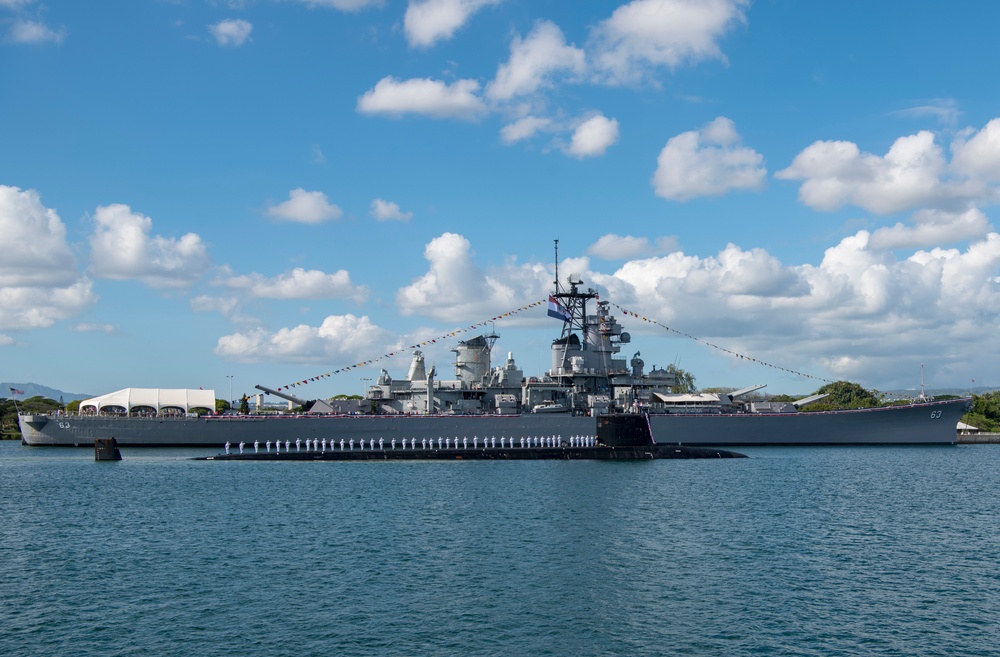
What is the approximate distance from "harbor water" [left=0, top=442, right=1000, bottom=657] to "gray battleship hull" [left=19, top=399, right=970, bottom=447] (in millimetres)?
20411

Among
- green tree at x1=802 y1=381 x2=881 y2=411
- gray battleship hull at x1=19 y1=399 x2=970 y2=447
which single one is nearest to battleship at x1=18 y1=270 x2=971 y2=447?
gray battleship hull at x1=19 y1=399 x2=970 y2=447

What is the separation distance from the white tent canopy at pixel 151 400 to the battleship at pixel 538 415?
31cm

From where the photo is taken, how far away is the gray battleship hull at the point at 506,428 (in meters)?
69.8

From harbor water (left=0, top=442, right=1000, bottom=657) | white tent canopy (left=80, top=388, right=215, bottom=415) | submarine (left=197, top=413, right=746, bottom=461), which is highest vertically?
white tent canopy (left=80, top=388, right=215, bottom=415)

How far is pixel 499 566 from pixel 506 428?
4303cm

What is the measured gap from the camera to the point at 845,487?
45719 millimetres

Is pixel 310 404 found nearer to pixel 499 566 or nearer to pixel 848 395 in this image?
pixel 499 566

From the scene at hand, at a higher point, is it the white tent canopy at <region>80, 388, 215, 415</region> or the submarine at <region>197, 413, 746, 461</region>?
the white tent canopy at <region>80, 388, 215, 415</region>

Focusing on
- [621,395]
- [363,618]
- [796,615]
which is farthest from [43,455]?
[796,615]

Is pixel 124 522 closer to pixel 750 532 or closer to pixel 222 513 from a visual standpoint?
pixel 222 513

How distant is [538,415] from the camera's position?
2766 inches

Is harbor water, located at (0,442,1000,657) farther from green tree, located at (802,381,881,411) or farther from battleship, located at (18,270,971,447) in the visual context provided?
green tree, located at (802,381,881,411)

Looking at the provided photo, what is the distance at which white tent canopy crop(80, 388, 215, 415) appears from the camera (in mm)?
79438

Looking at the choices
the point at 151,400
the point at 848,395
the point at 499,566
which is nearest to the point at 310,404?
the point at 151,400
